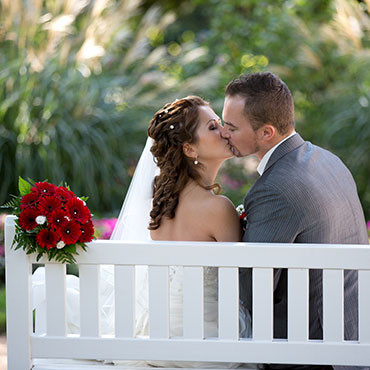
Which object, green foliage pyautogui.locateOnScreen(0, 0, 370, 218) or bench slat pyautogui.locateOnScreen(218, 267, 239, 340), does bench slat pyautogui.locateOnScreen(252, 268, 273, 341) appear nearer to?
bench slat pyautogui.locateOnScreen(218, 267, 239, 340)

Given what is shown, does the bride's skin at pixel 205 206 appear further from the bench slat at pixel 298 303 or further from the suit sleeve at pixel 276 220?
the bench slat at pixel 298 303

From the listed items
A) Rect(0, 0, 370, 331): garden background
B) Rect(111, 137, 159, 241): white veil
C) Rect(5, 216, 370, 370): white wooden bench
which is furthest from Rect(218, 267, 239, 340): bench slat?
Answer: Rect(0, 0, 370, 331): garden background

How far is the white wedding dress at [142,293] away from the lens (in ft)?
8.41

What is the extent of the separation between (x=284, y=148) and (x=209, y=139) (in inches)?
16.9

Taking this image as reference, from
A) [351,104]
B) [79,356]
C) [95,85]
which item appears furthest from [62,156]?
[79,356]

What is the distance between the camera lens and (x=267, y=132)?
2.77 metres

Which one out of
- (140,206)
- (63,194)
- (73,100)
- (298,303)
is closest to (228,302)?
(298,303)

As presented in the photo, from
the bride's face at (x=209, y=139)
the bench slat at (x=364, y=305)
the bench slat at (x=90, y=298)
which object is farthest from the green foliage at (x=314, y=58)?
the bench slat at (x=90, y=298)

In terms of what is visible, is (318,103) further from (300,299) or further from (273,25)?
(300,299)

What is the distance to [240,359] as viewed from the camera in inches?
87.0

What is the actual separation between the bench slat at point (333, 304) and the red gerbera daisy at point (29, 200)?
101 centimetres

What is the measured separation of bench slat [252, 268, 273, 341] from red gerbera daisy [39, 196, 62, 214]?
0.71 meters

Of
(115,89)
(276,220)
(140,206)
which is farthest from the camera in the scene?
(115,89)

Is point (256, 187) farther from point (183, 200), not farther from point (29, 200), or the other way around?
point (29, 200)
